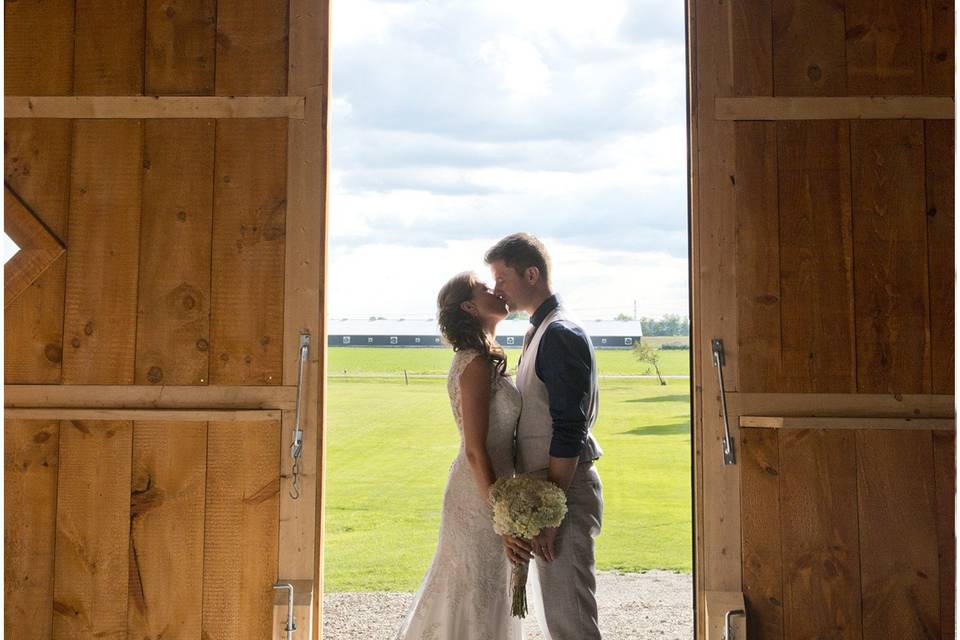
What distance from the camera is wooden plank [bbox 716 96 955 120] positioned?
8.20 feet

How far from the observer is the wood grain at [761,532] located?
2.49 metres

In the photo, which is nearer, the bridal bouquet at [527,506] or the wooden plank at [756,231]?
the bridal bouquet at [527,506]

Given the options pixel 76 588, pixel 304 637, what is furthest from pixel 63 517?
pixel 304 637

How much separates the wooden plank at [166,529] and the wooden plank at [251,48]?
1089mm

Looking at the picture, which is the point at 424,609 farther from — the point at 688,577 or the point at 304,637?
→ the point at 688,577

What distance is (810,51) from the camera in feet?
8.38

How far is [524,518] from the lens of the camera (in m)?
2.05

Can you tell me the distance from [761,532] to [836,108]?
52.5 inches

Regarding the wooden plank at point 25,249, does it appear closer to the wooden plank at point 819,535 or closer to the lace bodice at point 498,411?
the lace bodice at point 498,411

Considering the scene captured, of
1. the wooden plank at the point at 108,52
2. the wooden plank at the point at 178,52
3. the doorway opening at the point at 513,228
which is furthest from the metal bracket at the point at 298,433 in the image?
the wooden plank at the point at 108,52

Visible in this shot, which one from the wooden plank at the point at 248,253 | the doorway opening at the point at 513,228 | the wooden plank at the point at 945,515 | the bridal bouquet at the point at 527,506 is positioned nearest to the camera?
the bridal bouquet at the point at 527,506

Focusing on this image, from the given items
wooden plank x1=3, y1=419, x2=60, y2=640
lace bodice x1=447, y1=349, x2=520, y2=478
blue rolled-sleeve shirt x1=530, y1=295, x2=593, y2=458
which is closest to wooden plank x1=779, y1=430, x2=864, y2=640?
blue rolled-sleeve shirt x1=530, y1=295, x2=593, y2=458

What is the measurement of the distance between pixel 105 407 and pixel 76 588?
1.84 feet

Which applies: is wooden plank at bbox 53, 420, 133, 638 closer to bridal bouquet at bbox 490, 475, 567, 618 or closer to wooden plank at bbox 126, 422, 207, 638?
wooden plank at bbox 126, 422, 207, 638
